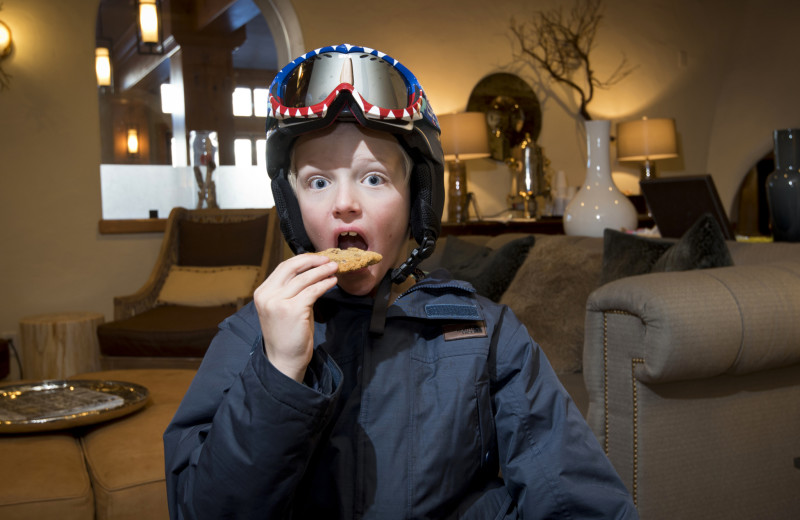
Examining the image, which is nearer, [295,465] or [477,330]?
[295,465]

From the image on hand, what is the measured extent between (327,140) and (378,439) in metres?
0.39

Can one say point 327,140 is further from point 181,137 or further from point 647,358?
point 181,137

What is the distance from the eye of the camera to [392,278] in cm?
101

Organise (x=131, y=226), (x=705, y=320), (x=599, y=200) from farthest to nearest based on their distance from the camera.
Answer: (x=131, y=226) < (x=599, y=200) < (x=705, y=320)

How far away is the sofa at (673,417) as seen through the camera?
63.4 inches

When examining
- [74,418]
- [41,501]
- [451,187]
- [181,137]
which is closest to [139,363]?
[74,418]

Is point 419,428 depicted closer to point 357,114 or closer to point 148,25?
point 357,114

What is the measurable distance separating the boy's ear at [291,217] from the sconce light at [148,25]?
4.30m

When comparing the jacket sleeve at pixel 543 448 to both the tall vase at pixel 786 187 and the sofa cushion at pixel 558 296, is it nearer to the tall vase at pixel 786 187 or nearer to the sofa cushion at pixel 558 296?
the sofa cushion at pixel 558 296

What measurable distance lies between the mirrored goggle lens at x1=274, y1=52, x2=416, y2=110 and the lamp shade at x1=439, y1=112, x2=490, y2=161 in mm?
4227

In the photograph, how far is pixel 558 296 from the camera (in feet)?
7.84

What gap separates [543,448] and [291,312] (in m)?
0.36

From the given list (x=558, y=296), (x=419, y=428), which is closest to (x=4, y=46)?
(x=558, y=296)

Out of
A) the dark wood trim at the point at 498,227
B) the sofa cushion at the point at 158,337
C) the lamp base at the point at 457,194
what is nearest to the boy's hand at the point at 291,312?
the sofa cushion at the point at 158,337
